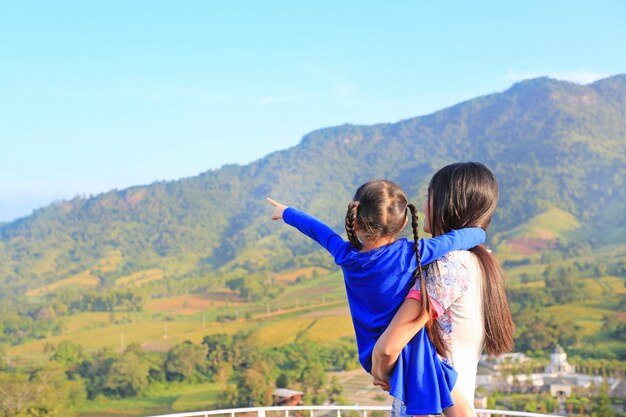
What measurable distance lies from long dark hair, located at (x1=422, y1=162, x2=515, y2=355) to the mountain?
39.3 metres

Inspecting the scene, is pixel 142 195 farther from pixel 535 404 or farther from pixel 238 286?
pixel 535 404

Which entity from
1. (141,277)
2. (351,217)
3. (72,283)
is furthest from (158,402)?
(351,217)

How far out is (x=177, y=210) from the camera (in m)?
51.2

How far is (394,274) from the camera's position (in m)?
1.20

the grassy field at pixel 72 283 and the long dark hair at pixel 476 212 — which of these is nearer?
the long dark hair at pixel 476 212

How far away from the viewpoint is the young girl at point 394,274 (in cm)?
120

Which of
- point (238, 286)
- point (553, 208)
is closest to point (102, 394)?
point (238, 286)

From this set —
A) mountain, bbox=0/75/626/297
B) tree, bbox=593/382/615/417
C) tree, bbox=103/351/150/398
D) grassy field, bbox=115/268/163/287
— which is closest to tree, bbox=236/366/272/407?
tree, bbox=103/351/150/398

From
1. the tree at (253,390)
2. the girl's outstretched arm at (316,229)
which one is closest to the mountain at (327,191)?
the tree at (253,390)

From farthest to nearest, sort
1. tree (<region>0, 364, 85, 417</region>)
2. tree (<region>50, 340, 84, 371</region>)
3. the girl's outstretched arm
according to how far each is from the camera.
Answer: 1. tree (<region>50, 340, 84, 371</region>)
2. tree (<region>0, 364, 85, 417</region>)
3. the girl's outstretched arm

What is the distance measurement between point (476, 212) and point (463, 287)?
14cm

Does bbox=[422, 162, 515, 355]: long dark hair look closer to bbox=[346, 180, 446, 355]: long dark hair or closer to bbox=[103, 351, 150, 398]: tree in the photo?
bbox=[346, 180, 446, 355]: long dark hair

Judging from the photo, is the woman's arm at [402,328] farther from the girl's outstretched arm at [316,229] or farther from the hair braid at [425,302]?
the girl's outstretched arm at [316,229]

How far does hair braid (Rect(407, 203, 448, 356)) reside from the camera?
117 centimetres
